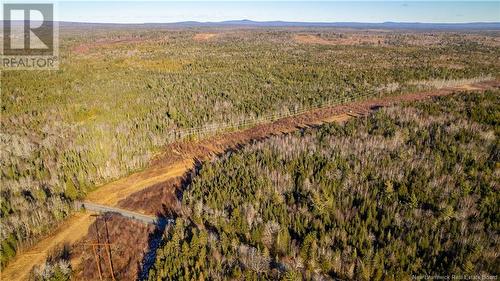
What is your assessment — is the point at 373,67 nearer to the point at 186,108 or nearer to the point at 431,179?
the point at 186,108

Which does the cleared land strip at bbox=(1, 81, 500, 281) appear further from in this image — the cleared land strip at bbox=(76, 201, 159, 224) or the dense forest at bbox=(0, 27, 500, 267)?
the dense forest at bbox=(0, 27, 500, 267)

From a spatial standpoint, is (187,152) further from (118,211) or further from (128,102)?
(128,102)

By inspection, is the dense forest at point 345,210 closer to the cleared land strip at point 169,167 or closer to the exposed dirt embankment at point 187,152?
the exposed dirt embankment at point 187,152

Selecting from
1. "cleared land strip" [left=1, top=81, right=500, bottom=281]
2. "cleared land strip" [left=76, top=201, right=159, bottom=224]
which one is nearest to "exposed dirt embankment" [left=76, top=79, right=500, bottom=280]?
"cleared land strip" [left=1, top=81, right=500, bottom=281]

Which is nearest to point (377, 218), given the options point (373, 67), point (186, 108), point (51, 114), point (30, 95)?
point (186, 108)

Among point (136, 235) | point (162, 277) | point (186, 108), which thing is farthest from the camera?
point (186, 108)
